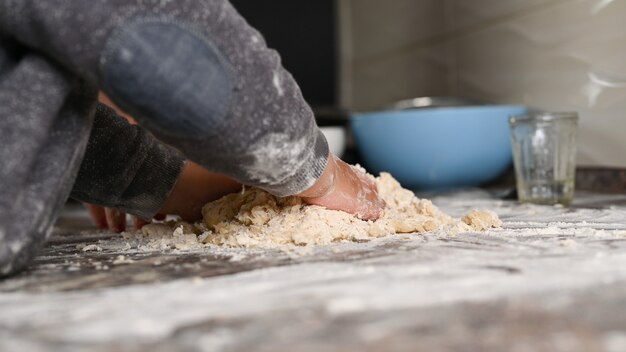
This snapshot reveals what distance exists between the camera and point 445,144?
1.53m

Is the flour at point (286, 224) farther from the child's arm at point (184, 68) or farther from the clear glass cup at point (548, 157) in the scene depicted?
the clear glass cup at point (548, 157)

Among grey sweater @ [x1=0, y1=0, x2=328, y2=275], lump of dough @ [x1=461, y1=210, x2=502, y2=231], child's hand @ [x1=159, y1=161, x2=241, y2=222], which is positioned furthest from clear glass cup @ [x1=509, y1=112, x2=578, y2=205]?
grey sweater @ [x1=0, y1=0, x2=328, y2=275]

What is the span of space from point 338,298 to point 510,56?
4.23 ft

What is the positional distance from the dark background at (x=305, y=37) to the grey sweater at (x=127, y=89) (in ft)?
5.83

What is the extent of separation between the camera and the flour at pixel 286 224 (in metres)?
0.83

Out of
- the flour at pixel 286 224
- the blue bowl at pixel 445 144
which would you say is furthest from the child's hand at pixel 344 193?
the blue bowl at pixel 445 144

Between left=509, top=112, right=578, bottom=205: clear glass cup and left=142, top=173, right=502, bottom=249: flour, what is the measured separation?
0.37m

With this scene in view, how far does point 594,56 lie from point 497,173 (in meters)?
0.37

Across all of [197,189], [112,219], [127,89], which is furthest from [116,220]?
[127,89]

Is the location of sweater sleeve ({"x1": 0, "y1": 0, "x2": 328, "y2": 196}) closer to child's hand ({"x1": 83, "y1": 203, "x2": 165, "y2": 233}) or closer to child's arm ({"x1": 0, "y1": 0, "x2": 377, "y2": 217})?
child's arm ({"x1": 0, "y1": 0, "x2": 377, "y2": 217})

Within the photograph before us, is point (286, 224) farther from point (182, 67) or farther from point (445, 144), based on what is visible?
point (445, 144)

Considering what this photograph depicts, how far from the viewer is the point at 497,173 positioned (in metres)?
1.60

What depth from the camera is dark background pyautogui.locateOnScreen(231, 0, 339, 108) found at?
2449 mm

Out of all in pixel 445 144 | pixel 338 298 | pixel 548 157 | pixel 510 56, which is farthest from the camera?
pixel 510 56
